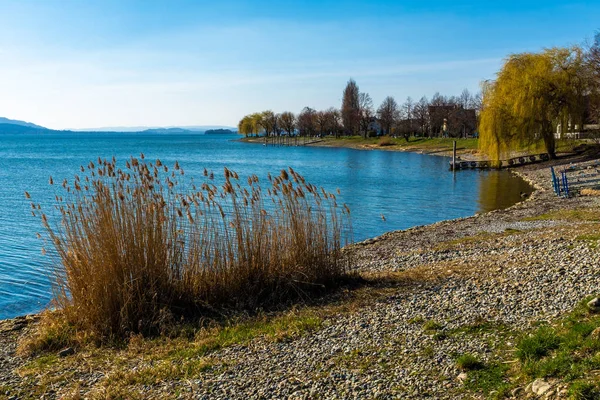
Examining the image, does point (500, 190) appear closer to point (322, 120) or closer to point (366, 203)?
point (366, 203)

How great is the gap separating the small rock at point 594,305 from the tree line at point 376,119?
261ft

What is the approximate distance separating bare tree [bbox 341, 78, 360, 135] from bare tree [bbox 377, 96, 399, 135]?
572cm

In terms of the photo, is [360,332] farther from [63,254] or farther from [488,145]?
[488,145]

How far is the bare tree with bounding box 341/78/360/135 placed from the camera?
131375 mm

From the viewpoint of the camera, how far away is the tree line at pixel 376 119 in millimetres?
101000

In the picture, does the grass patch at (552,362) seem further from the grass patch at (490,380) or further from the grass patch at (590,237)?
the grass patch at (590,237)

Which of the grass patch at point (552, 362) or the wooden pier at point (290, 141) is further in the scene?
the wooden pier at point (290, 141)

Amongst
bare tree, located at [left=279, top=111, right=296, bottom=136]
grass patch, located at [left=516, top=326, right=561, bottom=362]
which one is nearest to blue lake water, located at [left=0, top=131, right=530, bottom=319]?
grass patch, located at [left=516, top=326, right=561, bottom=362]

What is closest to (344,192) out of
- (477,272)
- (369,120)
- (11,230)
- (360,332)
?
(11,230)

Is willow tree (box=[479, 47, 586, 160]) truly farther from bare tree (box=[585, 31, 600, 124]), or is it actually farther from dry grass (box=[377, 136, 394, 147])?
dry grass (box=[377, 136, 394, 147])

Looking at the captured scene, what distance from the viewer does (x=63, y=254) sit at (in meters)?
A: 9.37

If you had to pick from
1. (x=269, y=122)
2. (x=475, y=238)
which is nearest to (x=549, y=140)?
(x=475, y=238)

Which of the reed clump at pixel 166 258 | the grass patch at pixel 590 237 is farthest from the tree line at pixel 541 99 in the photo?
the reed clump at pixel 166 258

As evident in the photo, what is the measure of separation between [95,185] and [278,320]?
4096 mm
